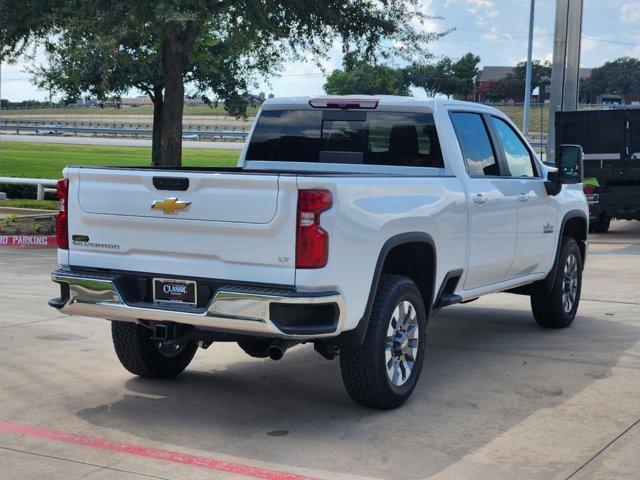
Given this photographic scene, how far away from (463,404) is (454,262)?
3.44 ft

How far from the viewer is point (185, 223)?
241 inches

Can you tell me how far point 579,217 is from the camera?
9781 mm

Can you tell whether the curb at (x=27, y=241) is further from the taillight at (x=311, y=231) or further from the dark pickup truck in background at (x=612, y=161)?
the taillight at (x=311, y=231)

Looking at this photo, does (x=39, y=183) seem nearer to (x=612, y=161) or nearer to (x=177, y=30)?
(x=177, y=30)

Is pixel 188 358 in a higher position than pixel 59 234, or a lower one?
lower

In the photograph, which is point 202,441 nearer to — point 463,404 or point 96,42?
point 463,404

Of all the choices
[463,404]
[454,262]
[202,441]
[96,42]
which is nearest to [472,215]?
[454,262]

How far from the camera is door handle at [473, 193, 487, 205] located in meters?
7.55

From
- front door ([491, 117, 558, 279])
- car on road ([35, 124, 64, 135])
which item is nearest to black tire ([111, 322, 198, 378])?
front door ([491, 117, 558, 279])

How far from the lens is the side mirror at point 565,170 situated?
8.91 meters

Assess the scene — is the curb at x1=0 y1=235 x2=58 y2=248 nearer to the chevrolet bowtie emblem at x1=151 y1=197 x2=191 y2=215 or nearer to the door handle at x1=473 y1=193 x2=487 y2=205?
the door handle at x1=473 y1=193 x2=487 y2=205

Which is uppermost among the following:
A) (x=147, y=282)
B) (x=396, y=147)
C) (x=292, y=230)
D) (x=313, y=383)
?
(x=396, y=147)

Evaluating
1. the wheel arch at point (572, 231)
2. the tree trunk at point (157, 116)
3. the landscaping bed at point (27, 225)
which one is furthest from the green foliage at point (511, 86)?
the wheel arch at point (572, 231)

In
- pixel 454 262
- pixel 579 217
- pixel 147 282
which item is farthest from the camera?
pixel 579 217
